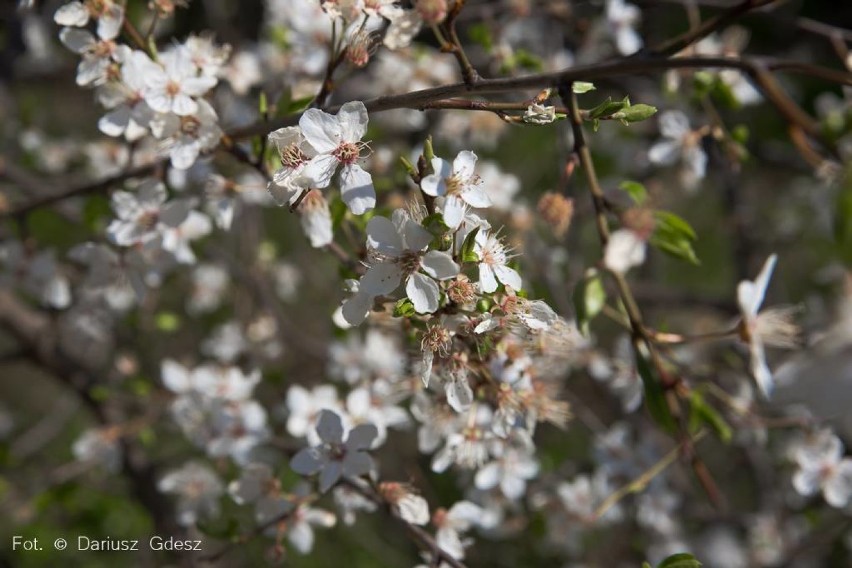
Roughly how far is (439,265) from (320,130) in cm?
17

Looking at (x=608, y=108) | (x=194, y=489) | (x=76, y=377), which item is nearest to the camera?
(x=608, y=108)

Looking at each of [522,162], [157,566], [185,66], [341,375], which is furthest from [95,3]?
[522,162]

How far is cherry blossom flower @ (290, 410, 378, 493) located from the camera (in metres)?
0.87

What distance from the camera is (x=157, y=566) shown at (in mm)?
1868

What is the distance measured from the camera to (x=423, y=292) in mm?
685

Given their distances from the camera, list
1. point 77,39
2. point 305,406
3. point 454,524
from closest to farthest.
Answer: point 77,39
point 454,524
point 305,406

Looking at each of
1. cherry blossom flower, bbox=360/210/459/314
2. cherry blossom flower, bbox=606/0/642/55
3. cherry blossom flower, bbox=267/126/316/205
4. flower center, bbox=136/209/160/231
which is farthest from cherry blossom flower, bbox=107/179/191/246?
cherry blossom flower, bbox=606/0/642/55

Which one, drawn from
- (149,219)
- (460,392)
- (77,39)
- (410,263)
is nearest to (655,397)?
(460,392)

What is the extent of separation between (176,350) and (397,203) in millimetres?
1788

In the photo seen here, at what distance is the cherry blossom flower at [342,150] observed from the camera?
2.32 ft

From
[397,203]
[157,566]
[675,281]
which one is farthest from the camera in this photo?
[675,281]

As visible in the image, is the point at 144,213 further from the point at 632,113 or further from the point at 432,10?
the point at 632,113

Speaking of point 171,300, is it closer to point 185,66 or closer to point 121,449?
point 121,449

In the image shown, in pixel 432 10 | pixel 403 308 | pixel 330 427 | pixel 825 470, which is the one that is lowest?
pixel 825 470
